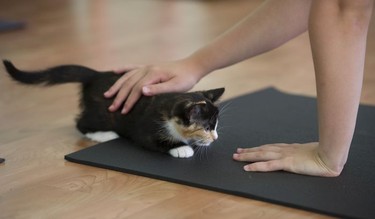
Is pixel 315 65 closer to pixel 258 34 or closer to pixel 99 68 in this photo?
pixel 258 34

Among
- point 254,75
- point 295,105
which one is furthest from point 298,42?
point 295,105

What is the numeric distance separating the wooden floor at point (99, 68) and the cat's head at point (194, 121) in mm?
195

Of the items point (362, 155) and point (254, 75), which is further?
point (254, 75)

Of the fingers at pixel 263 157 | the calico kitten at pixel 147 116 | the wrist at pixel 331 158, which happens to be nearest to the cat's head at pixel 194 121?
the calico kitten at pixel 147 116

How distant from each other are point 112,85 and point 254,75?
1025 mm

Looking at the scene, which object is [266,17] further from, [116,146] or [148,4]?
[148,4]

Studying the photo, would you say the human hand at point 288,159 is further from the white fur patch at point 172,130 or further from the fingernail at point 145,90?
the fingernail at point 145,90

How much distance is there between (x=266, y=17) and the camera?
1771 millimetres

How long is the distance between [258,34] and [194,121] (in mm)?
363

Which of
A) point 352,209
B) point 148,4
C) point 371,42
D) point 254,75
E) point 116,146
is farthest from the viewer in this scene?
point 148,4

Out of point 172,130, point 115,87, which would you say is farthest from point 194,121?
point 115,87

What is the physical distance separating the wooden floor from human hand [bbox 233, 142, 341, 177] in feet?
0.46

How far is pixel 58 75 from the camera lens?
71.4 inches

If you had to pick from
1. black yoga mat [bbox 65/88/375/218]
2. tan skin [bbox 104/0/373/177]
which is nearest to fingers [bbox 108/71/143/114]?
tan skin [bbox 104/0/373/177]
